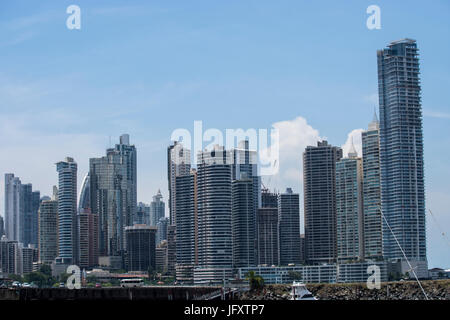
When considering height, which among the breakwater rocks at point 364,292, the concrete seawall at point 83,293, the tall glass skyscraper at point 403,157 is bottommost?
the breakwater rocks at point 364,292

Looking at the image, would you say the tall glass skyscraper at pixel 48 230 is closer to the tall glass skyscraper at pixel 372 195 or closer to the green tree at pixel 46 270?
the green tree at pixel 46 270

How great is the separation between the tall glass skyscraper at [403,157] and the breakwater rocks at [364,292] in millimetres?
33907

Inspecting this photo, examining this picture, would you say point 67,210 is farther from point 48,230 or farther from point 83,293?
point 83,293

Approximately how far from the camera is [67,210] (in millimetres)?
140875

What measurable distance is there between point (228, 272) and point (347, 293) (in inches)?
1629

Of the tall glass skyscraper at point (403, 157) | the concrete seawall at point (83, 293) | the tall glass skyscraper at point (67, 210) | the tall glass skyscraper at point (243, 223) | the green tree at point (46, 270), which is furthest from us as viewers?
the tall glass skyscraper at point (67, 210)

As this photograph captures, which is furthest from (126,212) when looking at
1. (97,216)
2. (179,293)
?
(179,293)

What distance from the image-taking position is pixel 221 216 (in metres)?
113

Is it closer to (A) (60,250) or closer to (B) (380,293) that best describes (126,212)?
(A) (60,250)

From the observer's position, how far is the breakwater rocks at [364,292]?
65.2m

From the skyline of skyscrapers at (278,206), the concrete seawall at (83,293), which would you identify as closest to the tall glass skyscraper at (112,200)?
the skyline of skyscrapers at (278,206)

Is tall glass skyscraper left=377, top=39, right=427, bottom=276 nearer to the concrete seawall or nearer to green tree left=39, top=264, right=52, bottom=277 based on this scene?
green tree left=39, top=264, right=52, bottom=277

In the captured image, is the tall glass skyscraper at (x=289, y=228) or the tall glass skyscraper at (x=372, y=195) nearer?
the tall glass skyscraper at (x=372, y=195)

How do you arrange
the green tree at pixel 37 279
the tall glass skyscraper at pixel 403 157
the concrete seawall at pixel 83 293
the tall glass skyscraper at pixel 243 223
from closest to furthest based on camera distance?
1. the concrete seawall at pixel 83 293
2. the green tree at pixel 37 279
3. the tall glass skyscraper at pixel 403 157
4. the tall glass skyscraper at pixel 243 223
